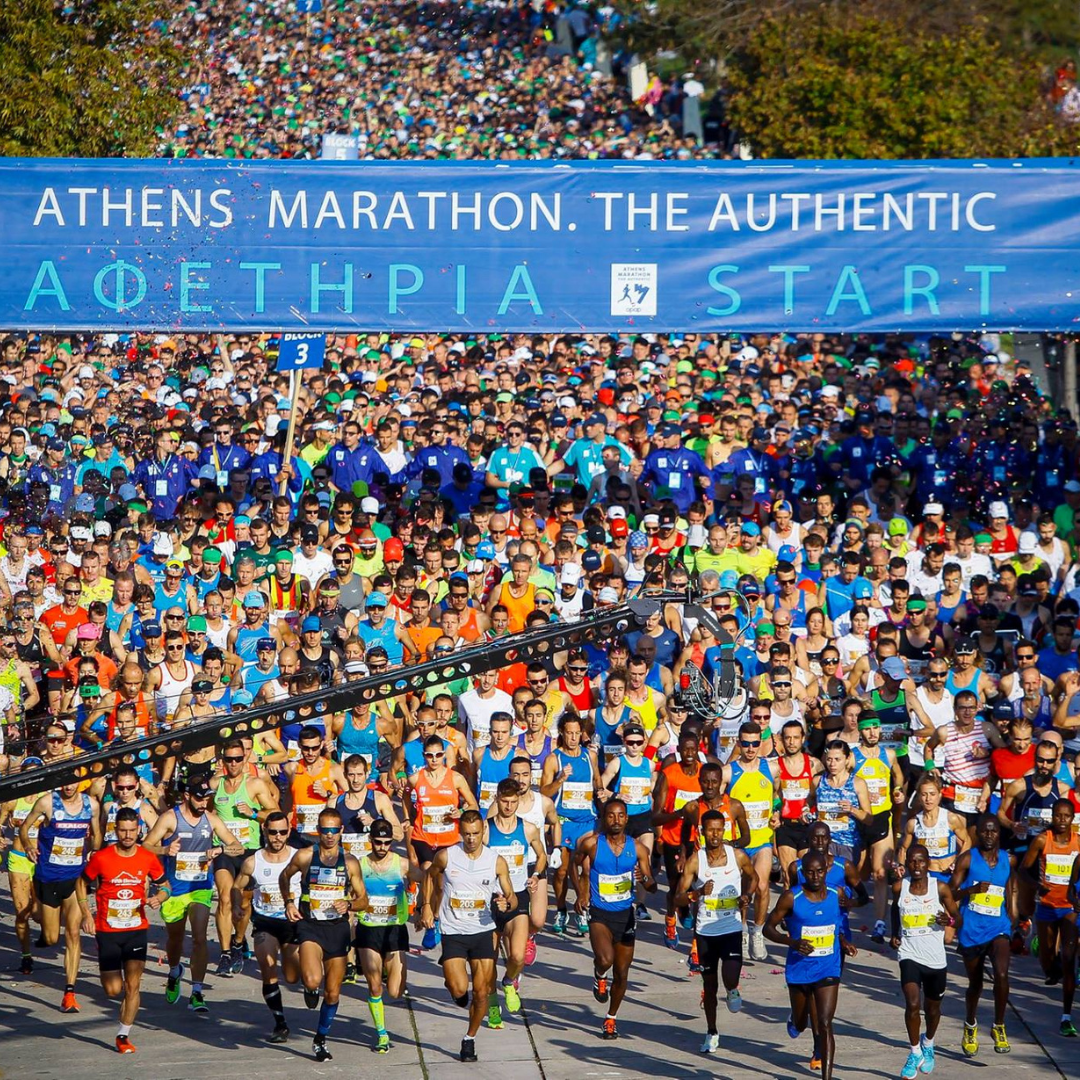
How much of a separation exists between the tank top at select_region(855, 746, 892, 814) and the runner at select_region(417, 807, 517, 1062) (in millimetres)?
3312

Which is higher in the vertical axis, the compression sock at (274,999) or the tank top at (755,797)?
the tank top at (755,797)

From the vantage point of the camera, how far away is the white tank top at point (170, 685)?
1658 centimetres

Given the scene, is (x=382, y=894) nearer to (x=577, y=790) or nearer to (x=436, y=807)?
(x=436, y=807)

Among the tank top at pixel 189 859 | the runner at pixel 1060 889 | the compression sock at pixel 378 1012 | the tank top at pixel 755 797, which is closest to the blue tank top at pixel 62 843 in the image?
the tank top at pixel 189 859

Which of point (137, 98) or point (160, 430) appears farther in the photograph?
point (137, 98)

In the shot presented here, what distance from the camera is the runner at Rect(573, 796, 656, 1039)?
13883 millimetres

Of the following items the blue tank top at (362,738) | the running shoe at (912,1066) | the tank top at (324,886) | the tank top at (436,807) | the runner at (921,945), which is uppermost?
the blue tank top at (362,738)

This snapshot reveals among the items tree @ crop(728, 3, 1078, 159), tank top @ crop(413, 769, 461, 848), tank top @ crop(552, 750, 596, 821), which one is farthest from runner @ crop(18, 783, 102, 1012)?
tree @ crop(728, 3, 1078, 159)

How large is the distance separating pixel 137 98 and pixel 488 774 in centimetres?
1129

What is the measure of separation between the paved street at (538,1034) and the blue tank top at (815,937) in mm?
742

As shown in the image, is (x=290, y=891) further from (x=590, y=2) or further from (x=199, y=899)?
(x=590, y=2)

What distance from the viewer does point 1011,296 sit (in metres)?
18.6

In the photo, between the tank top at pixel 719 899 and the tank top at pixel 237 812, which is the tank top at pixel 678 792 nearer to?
the tank top at pixel 719 899

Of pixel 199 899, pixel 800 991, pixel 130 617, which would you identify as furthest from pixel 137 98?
pixel 800 991
